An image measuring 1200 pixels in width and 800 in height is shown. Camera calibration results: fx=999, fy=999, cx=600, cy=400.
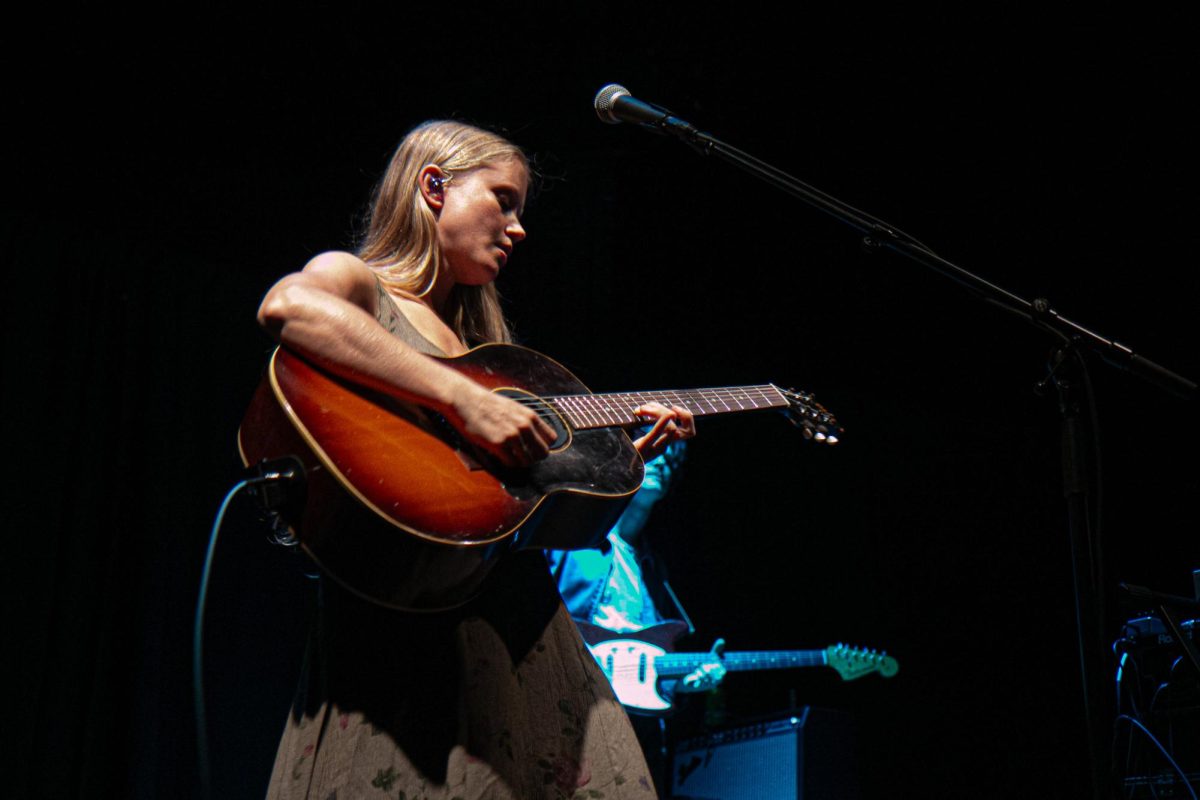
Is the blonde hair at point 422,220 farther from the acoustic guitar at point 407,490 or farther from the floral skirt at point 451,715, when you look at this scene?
the floral skirt at point 451,715

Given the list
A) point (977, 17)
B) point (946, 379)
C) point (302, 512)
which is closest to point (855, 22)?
point (977, 17)

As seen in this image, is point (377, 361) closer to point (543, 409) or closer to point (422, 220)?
point (543, 409)

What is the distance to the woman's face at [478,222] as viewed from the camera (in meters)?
2.05

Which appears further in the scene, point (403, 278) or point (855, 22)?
point (855, 22)

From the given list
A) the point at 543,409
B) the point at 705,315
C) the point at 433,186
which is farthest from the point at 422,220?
the point at 705,315

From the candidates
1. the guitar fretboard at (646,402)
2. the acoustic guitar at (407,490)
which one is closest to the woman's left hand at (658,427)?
the guitar fretboard at (646,402)

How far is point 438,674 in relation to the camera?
1568mm

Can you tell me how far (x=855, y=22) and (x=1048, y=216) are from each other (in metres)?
1.41

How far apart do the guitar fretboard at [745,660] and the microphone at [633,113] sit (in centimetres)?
304

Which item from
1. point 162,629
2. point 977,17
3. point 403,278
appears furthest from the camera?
point 977,17

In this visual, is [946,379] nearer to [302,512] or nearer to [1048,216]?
[1048,216]

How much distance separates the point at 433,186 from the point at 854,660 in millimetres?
4096

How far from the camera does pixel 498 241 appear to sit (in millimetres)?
2074

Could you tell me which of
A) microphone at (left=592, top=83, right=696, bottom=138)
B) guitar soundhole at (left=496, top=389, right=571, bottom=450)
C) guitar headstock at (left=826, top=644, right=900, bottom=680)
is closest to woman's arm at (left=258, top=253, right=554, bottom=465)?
guitar soundhole at (left=496, top=389, right=571, bottom=450)
